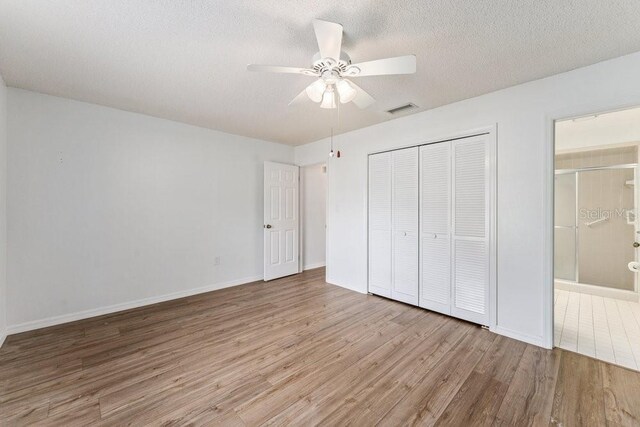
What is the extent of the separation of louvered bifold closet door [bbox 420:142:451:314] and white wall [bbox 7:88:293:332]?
2846 millimetres

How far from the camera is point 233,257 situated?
4.30 m

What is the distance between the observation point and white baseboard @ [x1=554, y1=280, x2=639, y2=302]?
3468mm

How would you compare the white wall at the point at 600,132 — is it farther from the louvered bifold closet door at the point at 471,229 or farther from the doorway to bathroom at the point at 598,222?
the louvered bifold closet door at the point at 471,229

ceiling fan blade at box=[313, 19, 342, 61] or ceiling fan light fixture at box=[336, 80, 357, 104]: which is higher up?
ceiling fan blade at box=[313, 19, 342, 61]

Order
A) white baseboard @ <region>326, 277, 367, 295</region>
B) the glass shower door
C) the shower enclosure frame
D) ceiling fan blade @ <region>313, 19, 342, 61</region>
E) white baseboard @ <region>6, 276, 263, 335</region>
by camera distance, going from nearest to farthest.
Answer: ceiling fan blade @ <region>313, 19, 342, 61</region>, white baseboard @ <region>6, 276, 263, 335</region>, the shower enclosure frame, white baseboard @ <region>326, 277, 367, 295</region>, the glass shower door

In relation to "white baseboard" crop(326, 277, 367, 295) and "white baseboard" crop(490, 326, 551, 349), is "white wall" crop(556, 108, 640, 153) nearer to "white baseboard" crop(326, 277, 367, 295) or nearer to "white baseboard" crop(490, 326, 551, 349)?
"white baseboard" crop(490, 326, 551, 349)

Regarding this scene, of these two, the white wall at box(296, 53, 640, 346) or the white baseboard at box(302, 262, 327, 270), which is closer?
the white wall at box(296, 53, 640, 346)

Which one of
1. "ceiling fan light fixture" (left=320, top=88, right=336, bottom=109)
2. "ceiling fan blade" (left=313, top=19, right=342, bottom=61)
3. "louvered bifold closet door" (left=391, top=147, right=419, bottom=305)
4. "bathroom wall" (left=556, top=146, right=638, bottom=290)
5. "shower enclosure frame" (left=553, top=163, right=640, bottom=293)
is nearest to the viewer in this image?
"ceiling fan blade" (left=313, top=19, right=342, bottom=61)

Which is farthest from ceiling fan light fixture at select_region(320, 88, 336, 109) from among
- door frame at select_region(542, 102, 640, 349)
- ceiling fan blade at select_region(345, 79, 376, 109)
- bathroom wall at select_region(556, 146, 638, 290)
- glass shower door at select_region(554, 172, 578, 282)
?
bathroom wall at select_region(556, 146, 638, 290)

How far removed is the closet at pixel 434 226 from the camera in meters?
2.79

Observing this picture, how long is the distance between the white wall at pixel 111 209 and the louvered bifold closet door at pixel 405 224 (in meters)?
2.48

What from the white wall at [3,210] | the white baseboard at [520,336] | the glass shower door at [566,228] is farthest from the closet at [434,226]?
the white wall at [3,210]

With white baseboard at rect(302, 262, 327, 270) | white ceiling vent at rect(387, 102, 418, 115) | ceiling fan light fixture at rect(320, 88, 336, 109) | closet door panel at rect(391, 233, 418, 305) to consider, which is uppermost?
white ceiling vent at rect(387, 102, 418, 115)

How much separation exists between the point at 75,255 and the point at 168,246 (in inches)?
37.3
